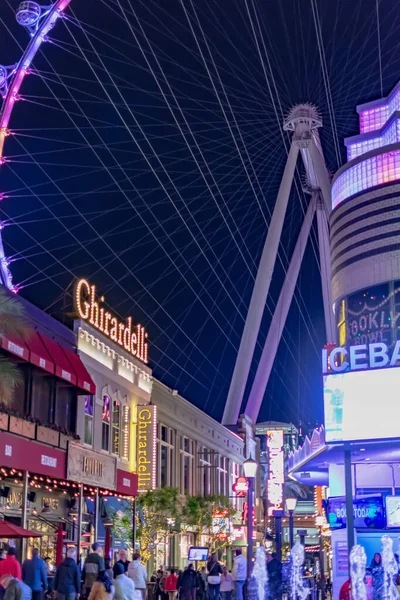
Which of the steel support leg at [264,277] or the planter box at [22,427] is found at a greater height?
the steel support leg at [264,277]

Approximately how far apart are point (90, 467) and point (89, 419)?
3510 mm

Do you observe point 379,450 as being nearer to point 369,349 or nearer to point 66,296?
point 369,349

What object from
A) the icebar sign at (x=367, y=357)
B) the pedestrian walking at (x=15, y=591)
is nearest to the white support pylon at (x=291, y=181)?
the icebar sign at (x=367, y=357)

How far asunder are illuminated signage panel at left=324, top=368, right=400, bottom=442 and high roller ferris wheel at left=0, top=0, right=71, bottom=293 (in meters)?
13.1

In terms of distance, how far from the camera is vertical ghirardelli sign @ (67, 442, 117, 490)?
1219 inches

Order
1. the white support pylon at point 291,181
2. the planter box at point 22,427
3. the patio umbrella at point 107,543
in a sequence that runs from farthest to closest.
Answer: the white support pylon at point 291,181, the patio umbrella at point 107,543, the planter box at point 22,427

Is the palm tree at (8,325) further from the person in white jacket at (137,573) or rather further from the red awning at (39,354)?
the red awning at (39,354)

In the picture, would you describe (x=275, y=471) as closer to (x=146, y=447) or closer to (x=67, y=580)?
(x=146, y=447)

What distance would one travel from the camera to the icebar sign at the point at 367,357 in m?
27.2

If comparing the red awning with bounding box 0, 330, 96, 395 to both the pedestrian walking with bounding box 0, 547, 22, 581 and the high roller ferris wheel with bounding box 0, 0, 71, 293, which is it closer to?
the high roller ferris wheel with bounding box 0, 0, 71, 293

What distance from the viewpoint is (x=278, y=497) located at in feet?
221

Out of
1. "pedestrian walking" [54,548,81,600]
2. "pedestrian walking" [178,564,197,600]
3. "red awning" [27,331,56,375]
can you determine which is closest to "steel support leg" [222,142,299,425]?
"red awning" [27,331,56,375]

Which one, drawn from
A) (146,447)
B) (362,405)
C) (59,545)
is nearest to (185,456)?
(146,447)

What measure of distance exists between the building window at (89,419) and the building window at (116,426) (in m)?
3.02
